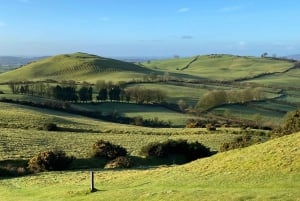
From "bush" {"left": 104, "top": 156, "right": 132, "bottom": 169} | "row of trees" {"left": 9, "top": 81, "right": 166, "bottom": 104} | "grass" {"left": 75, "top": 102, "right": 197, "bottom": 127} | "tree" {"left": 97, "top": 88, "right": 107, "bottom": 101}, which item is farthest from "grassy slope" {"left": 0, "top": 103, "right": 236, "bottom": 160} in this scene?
"tree" {"left": 97, "top": 88, "right": 107, "bottom": 101}

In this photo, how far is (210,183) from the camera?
74.2 feet

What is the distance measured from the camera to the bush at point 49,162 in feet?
128

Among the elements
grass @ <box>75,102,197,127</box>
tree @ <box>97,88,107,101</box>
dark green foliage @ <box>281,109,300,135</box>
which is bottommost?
grass @ <box>75,102,197,127</box>

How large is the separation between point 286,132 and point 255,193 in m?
22.5

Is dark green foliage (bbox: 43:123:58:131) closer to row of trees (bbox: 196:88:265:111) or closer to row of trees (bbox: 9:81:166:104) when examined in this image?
row of trees (bbox: 9:81:166:104)

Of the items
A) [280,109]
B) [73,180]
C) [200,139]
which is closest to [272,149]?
[73,180]

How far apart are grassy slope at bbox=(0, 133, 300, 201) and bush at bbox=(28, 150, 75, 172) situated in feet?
22.7

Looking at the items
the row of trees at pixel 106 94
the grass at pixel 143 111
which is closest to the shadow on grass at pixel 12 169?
the grass at pixel 143 111

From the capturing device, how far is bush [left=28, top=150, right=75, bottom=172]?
1542 inches

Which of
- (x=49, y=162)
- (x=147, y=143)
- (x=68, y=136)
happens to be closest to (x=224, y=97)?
(x=68, y=136)

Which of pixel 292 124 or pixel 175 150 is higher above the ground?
pixel 292 124

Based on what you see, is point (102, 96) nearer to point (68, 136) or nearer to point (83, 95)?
A: point (83, 95)

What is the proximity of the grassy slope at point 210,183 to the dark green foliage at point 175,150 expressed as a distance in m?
16.0

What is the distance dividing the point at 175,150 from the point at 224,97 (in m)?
86.9
